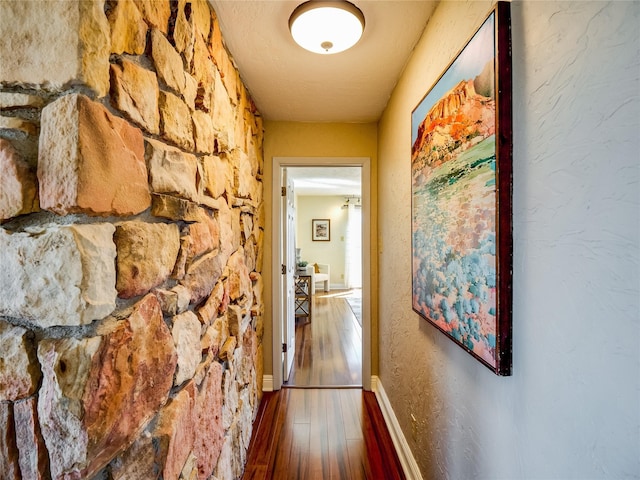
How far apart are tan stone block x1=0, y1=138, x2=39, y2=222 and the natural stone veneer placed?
0.05 metres

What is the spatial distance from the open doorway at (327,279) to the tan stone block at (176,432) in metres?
1.88

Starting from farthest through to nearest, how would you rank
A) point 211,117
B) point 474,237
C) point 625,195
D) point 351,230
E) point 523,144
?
point 351,230, point 211,117, point 474,237, point 523,144, point 625,195

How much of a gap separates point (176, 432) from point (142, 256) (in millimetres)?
538

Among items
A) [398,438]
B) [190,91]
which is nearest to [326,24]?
[190,91]

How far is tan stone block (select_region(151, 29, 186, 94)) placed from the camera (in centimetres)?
87

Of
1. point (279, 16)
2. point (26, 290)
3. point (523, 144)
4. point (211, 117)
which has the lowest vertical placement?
point (26, 290)

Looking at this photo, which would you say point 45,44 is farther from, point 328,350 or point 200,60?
point 328,350

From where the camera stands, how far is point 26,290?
59 centimetres

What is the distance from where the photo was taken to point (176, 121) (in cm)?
98

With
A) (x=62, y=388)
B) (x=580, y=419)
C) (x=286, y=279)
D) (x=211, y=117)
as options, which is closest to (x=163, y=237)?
(x=62, y=388)

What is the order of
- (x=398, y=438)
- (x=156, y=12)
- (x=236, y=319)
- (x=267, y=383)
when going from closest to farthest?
1. (x=156, y=12)
2. (x=236, y=319)
3. (x=398, y=438)
4. (x=267, y=383)

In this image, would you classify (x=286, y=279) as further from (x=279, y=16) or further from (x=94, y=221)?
(x=94, y=221)

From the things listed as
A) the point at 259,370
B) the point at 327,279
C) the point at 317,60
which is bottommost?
the point at 259,370

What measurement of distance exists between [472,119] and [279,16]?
100 cm
